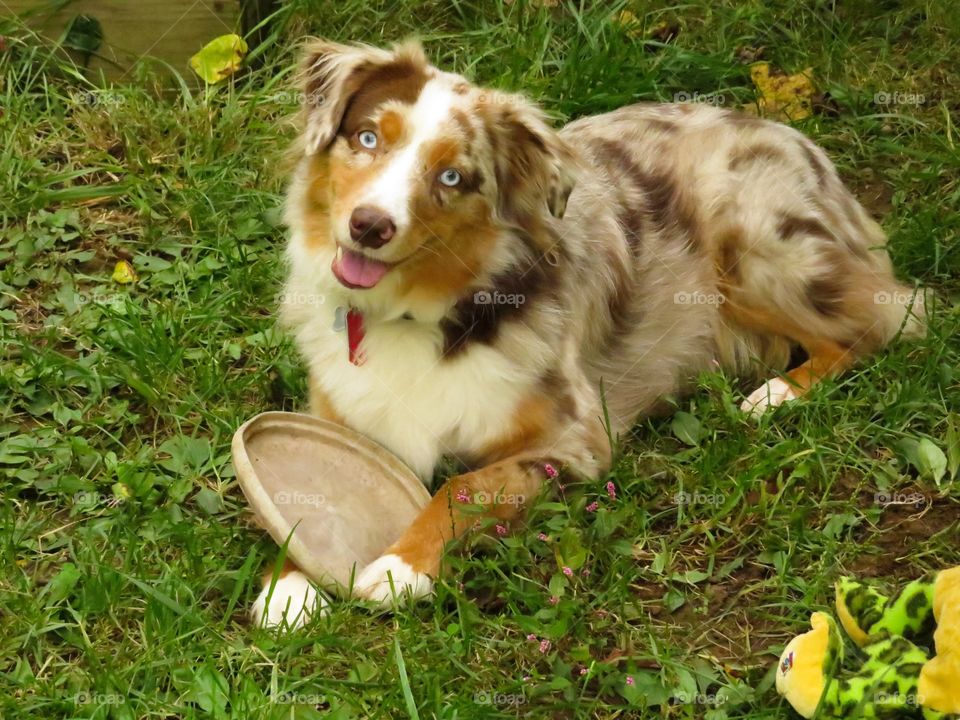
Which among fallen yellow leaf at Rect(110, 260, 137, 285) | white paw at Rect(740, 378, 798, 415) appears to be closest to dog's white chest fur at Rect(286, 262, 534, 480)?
white paw at Rect(740, 378, 798, 415)

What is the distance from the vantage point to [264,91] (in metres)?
6.16

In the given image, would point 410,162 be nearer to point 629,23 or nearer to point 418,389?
point 418,389

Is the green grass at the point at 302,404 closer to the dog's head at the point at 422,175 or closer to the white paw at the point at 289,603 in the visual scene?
the white paw at the point at 289,603

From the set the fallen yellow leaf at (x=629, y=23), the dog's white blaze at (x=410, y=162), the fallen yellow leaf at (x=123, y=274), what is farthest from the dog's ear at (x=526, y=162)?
the fallen yellow leaf at (x=629, y=23)

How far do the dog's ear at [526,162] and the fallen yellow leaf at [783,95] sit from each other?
2298 mm

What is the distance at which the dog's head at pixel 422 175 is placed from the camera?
398 centimetres

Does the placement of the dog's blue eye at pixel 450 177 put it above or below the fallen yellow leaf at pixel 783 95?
above

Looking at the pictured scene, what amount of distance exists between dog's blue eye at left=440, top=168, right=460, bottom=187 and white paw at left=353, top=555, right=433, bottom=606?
3.87ft

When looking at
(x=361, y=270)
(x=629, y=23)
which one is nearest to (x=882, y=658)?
(x=361, y=270)

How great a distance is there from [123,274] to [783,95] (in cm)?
322

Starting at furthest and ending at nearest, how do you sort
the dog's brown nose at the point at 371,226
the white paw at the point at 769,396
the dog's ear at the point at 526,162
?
the white paw at the point at 769,396 → the dog's ear at the point at 526,162 → the dog's brown nose at the point at 371,226

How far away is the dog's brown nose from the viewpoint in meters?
3.85

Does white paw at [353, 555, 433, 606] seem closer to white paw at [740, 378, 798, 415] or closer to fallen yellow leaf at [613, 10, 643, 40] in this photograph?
white paw at [740, 378, 798, 415]

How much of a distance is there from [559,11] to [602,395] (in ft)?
8.83
